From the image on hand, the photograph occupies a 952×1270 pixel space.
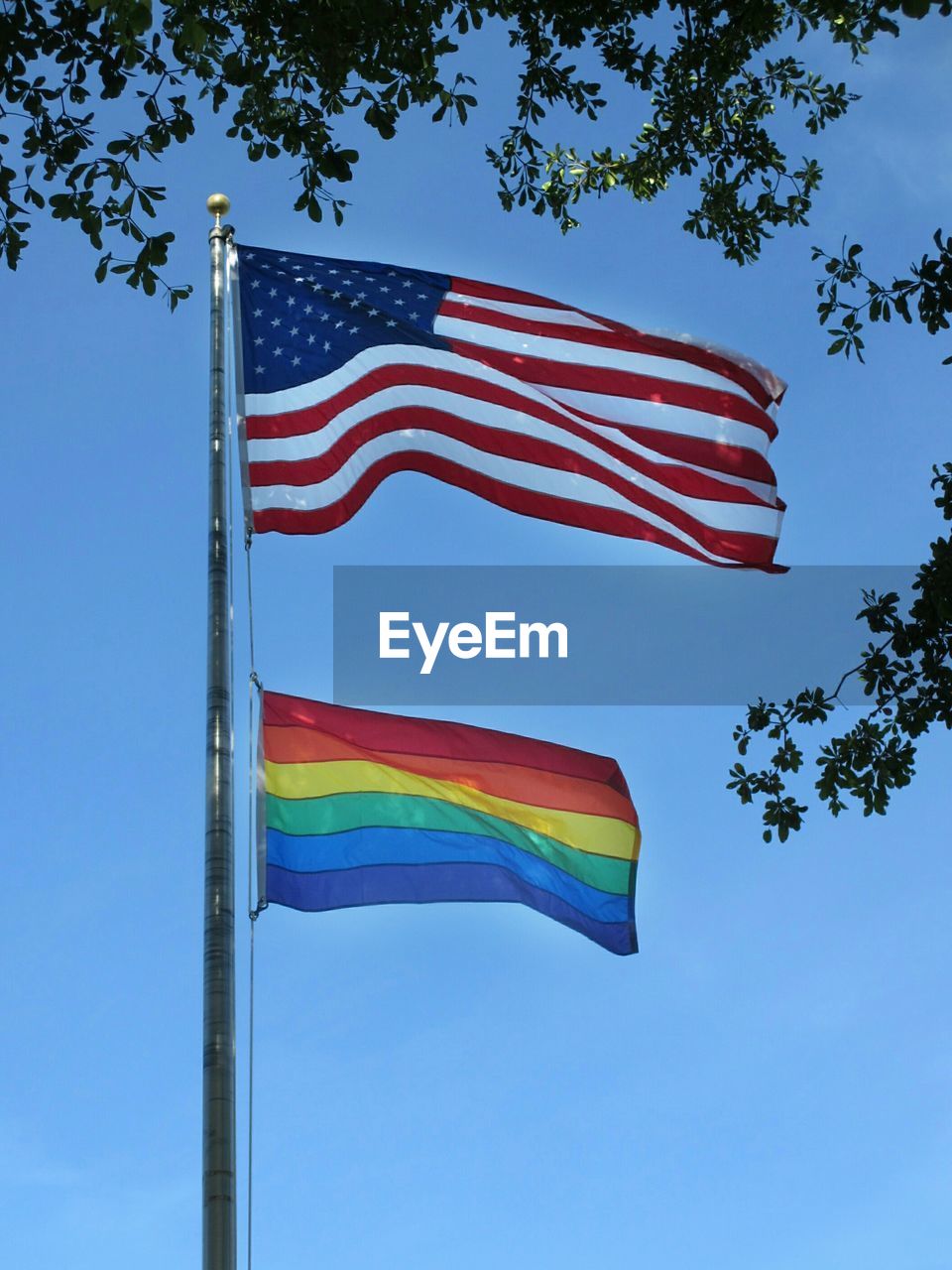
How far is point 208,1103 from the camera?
30.3 ft

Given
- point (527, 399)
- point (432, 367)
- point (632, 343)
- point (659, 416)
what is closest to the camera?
point (432, 367)

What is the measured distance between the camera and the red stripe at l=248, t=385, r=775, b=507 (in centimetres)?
1306

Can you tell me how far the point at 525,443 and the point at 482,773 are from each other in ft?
8.73

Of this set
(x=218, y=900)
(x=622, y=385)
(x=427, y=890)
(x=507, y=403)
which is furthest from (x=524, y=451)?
(x=218, y=900)

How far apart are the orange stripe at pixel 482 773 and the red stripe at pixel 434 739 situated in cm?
5

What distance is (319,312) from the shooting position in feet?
45.3

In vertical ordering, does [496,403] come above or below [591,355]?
below

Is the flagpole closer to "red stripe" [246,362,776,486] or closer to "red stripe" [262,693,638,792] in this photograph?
"red stripe" [246,362,776,486]

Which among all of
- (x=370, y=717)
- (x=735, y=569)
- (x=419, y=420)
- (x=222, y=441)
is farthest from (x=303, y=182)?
(x=735, y=569)

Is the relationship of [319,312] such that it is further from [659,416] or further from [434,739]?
[434,739]

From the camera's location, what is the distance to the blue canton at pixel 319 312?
43.9 feet

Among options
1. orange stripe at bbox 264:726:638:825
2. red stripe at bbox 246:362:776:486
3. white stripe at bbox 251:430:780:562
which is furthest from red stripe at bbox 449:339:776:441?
orange stripe at bbox 264:726:638:825

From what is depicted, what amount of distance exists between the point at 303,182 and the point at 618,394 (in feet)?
15.7

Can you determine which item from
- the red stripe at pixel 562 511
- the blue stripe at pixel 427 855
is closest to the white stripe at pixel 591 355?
the red stripe at pixel 562 511
